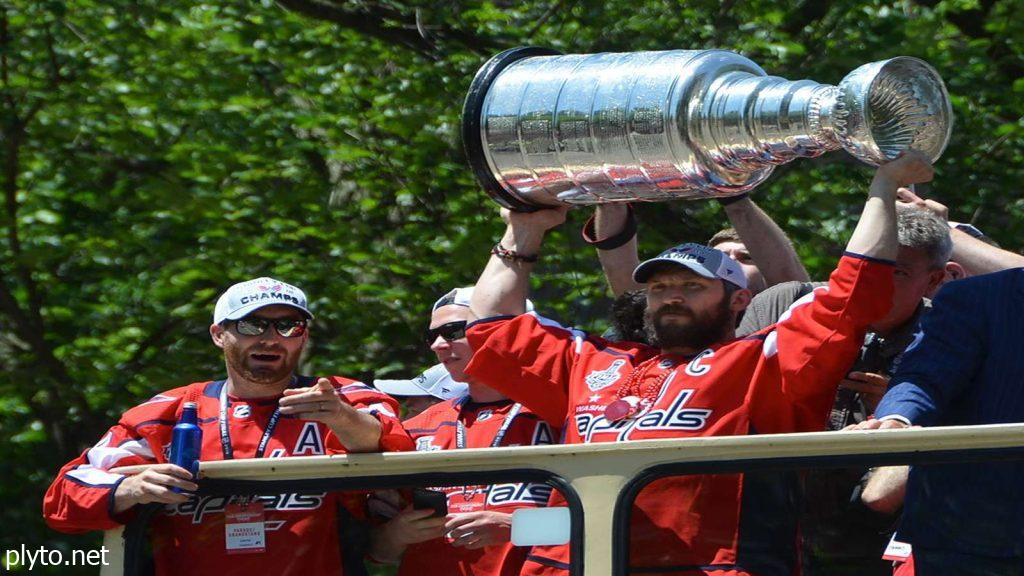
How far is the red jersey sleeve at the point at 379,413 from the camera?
12.8ft

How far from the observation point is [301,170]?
858 centimetres

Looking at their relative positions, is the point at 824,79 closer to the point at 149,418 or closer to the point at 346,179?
the point at 346,179

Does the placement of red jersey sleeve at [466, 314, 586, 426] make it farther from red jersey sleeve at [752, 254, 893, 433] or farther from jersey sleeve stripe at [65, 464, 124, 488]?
jersey sleeve stripe at [65, 464, 124, 488]

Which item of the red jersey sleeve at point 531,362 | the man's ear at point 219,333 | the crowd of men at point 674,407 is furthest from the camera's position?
the man's ear at point 219,333

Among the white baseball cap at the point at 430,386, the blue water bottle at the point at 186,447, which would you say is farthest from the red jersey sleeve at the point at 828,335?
the white baseball cap at the point at 430,386

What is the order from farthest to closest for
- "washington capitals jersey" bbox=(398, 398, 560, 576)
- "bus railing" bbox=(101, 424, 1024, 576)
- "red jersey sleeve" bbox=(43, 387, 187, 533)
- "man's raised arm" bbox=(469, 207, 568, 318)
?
"man's raised arm" bbox=(469, 207, 568, 318) < "red jersey sleeve" bbox=(43, 387, 187, 533) < "washington capitals jersey" bbox=(398, 398, 560, 576) < "bus railing" bbox=(101, 424, 1024, 576)

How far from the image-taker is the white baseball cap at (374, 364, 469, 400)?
17.4ft

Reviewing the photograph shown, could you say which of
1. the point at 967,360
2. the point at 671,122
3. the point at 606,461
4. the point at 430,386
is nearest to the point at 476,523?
the point at 606,461

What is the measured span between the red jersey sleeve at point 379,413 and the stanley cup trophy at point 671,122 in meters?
0.62

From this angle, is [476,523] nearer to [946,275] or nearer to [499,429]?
[499,429]

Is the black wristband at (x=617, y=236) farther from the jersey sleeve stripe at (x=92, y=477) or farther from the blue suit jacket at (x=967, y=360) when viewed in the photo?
the jersey sleeve stripe at (x=92, y=477)

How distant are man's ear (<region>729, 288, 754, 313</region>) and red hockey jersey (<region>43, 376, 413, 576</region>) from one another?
889 millimetres

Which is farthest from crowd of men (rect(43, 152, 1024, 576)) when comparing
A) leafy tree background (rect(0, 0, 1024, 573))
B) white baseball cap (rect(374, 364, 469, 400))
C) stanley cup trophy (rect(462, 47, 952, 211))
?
leafy tree background (rect(0, 0, 1024, 573))

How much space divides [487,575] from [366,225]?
16.8ft
